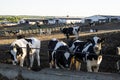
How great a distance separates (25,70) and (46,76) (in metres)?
0.94

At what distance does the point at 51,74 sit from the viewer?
409 inches

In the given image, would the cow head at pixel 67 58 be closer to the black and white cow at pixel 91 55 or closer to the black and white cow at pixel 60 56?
the black and white cow at pixel 60 56

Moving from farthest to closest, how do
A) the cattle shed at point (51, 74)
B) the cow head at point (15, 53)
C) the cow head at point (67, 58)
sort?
1. the cow head at point (15, 53)
2. the cow head at point (67, 58)
3. the cattle shed at point (51, 74)

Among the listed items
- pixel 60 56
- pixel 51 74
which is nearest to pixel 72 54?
pixel 60 56

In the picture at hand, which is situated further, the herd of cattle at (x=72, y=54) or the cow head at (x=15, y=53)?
the cow head at (x=15, y=53)

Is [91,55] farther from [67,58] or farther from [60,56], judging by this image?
[60,56]

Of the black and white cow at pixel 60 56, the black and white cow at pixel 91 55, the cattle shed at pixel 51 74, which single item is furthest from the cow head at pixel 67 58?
the cattle shed at pixel 51 74

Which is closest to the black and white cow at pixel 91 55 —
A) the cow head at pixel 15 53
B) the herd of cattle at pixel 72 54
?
the herd of cattle at pixel 72 54

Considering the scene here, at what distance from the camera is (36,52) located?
16.2m

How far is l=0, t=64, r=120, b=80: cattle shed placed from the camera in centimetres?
968

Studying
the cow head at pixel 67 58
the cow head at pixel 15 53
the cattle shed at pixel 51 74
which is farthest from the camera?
the cow head at pixel 15 53

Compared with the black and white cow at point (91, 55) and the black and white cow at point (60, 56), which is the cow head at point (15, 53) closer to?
the black and white cow at point (60, 56)

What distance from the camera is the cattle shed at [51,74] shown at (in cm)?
968

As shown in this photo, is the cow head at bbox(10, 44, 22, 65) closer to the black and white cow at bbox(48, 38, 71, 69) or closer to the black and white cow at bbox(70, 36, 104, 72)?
the black and white cow at bbox(48, 38, 71, 69)
